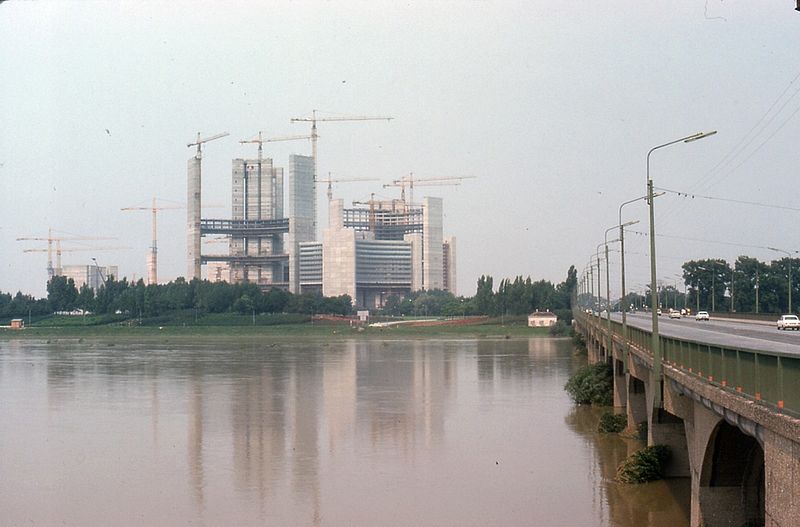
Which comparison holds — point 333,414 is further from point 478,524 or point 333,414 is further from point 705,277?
point 705,277

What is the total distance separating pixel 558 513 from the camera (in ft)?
107

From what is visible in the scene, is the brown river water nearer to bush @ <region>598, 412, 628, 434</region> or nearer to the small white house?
bush @ <region>598, 412, 628, 434</region>

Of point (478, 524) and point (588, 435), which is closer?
point (478, 524)

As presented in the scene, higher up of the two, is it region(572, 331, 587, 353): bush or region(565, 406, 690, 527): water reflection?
region(572, 331, 587, 353): bush

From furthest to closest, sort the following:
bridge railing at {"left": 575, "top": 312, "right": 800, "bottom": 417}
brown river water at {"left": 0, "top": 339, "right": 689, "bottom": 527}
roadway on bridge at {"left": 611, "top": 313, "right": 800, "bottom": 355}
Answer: brown river water at {"left": 0, "top": 339, "right": 689, "bottom": 527} < roadway on bridge at {"left": 611, "top": 313, "right": 800, "bottom": 355} < bridge railing at {"left": 575, "top": 312, "right": 800, "bottom": 417}

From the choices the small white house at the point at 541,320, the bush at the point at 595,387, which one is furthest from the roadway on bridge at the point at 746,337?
the small white house at the point at 541,320

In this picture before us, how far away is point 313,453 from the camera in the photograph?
43719mm

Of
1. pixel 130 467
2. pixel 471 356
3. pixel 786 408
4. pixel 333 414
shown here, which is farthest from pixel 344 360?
pixel 786 408

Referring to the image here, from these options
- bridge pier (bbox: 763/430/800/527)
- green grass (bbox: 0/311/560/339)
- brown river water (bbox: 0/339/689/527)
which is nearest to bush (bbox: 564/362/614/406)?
brown river water (bbox: 0/339/689/527)

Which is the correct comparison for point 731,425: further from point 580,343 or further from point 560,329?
point 560,329

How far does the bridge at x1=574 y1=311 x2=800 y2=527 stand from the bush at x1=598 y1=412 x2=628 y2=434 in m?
11.2

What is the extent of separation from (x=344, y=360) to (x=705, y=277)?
2263 inches

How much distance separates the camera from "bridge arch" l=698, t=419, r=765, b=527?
79.7 ft

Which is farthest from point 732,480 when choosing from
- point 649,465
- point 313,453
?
point 313,453
